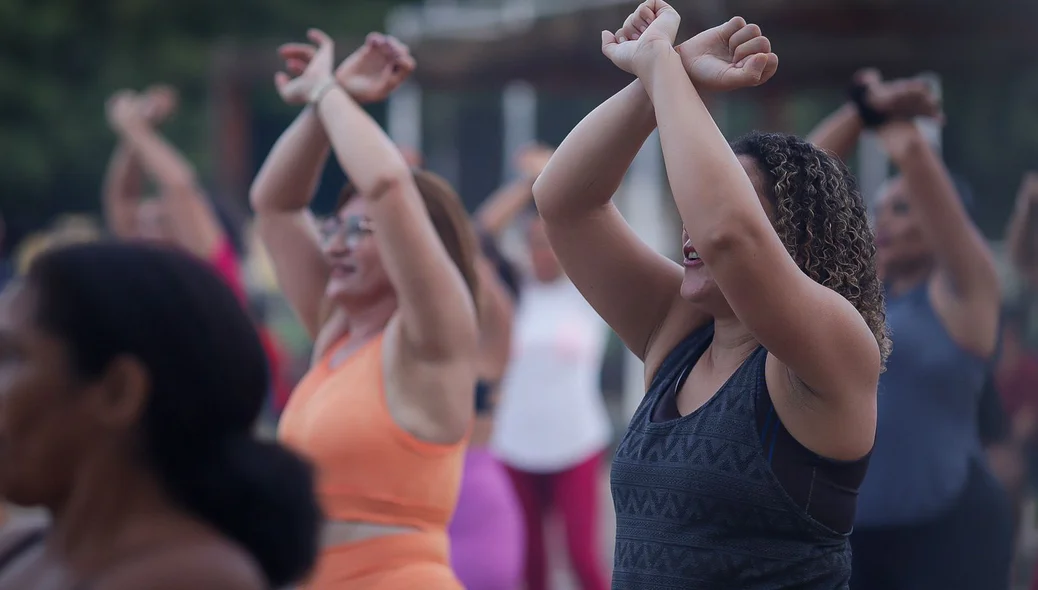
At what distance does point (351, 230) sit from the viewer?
3.37 metres

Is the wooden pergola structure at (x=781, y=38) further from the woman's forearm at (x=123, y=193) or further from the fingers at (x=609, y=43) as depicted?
the fingers at (x=609, y=43)

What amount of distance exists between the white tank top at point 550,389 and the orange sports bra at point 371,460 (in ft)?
10.8

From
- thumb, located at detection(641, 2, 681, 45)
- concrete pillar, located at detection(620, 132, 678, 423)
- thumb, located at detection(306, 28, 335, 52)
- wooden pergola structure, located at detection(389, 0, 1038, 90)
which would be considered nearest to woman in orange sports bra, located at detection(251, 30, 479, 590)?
thumb, located at detection(306, 28, 335, 52)

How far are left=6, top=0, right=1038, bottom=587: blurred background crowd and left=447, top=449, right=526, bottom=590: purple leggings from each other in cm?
130

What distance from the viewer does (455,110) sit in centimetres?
1554

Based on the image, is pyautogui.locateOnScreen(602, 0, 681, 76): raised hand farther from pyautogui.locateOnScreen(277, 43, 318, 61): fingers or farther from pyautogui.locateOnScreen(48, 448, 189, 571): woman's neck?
pyautogui.locateOnScreen(277, 43, 318, 61): fingers

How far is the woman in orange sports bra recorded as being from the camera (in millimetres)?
2977

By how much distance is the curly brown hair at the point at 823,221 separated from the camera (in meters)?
2.23

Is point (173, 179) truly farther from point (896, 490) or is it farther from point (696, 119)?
point (696, 119)

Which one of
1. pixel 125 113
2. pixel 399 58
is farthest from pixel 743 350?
pixel 125 113

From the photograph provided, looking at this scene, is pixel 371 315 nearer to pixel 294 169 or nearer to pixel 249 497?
pixel 294 169

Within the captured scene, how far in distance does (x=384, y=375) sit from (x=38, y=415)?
4.81 ft

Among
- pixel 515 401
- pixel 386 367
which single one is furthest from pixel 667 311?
pixel 515 401

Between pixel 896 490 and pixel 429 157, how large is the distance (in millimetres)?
12451
